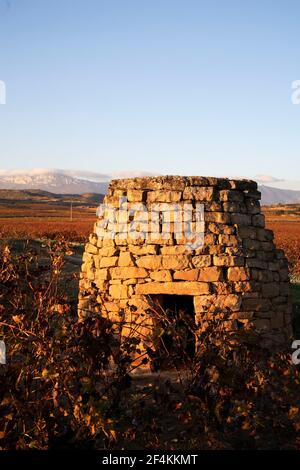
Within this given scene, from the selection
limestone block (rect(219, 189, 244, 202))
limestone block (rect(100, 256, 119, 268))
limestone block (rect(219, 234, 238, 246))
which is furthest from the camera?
limestone block (rect(100, 256, 119, 268))

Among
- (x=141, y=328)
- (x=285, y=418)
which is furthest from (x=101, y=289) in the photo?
(x=285, y=418)

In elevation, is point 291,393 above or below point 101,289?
below

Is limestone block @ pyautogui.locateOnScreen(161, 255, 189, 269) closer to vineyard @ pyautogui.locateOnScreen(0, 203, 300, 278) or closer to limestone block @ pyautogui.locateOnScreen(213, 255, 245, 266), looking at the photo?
limestone block @ pyautogui.locateOnScreen(213, 255, 245, 266)

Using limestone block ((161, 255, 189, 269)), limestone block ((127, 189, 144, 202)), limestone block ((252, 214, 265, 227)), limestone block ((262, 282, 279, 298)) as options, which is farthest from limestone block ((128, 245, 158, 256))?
limestone block ((262, 282, 279, 298))

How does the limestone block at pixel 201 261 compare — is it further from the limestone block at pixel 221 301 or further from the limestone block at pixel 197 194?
the limestone block at pixel 197 194

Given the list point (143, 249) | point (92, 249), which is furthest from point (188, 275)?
point (92, 249)

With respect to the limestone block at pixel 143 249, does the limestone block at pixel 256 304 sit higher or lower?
lower

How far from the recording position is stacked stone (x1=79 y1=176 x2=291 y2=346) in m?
6.82

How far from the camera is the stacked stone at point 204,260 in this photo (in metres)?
6.82

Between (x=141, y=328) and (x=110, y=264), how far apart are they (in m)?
1.00

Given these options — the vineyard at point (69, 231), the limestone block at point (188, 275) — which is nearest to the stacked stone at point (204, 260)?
the limestone block at point (188, 275)

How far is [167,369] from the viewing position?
6812 mm
